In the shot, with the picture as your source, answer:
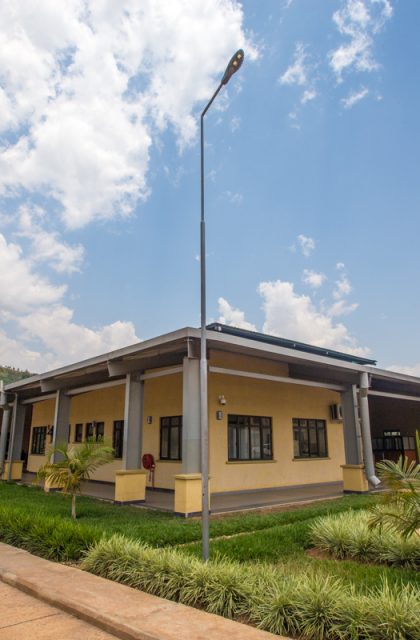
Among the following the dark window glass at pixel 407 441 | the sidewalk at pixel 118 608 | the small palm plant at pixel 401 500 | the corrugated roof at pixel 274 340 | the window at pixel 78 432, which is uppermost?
the corrugated roof at pixel 274 340

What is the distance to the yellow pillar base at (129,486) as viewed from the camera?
426 inches

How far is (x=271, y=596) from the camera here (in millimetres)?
3992

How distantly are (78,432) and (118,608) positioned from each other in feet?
51.0

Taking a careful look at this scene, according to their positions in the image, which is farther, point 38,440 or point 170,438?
point 38,440

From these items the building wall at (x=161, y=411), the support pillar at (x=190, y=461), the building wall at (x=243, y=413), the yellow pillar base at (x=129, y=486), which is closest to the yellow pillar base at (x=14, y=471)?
the building wall at (x=243, y=413)

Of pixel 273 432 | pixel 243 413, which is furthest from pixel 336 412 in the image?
pixel 243 413

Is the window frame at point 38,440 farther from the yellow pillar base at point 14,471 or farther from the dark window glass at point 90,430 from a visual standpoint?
the dark window glass at point 90,430

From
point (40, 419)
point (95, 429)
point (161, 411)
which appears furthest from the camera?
point (40, 419)

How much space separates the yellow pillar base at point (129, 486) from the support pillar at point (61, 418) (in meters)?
4.26

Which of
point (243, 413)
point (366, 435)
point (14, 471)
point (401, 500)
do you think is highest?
point (243, 413)

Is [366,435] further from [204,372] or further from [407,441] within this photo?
[407,441]

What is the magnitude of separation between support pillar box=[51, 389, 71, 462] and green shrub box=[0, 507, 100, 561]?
6748mm

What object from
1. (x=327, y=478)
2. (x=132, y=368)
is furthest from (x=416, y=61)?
(x=327, y=478)

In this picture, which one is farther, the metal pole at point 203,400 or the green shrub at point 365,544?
the green shrub at point 365,544
